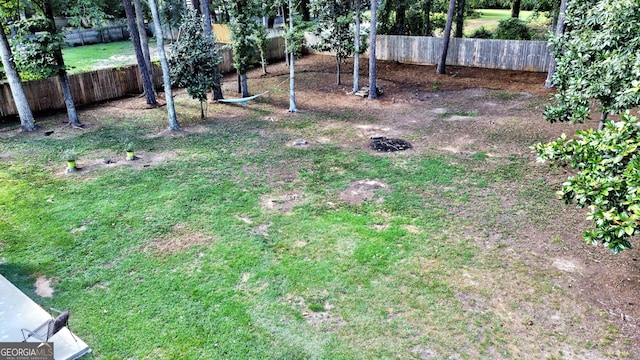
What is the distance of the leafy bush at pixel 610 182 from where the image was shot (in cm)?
473

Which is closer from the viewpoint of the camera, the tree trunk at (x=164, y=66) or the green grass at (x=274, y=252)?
the green grass at (x=274, y=252)

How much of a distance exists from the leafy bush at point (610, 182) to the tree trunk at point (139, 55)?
50.6 feet

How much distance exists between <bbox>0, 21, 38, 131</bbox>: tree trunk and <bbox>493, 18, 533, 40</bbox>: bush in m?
21.0

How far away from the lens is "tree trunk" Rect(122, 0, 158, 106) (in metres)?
16.0

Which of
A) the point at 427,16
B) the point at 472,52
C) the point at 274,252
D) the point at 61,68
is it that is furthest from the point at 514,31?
the point at 61,68

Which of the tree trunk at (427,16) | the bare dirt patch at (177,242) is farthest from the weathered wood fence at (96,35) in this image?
the bare dirt patch at (177,242)

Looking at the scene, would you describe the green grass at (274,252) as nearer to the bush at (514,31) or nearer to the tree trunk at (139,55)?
the tree trunk at (139,55)

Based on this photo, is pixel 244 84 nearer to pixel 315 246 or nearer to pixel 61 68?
pixel 61 68

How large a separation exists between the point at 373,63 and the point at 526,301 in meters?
12.4

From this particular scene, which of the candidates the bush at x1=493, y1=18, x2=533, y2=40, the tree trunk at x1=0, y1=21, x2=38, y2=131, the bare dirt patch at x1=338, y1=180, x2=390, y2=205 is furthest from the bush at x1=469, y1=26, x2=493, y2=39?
the tree trunk at x1=0, y1=21, x2=38, y2=131

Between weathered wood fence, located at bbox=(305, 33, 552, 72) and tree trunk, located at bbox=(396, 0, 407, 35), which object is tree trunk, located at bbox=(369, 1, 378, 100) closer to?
weathered wood fence, located at bbox=(305, 33, 552, 72)

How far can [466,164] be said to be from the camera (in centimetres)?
1120

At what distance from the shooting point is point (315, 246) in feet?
25.9

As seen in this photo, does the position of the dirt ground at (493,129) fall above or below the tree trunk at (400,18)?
below
